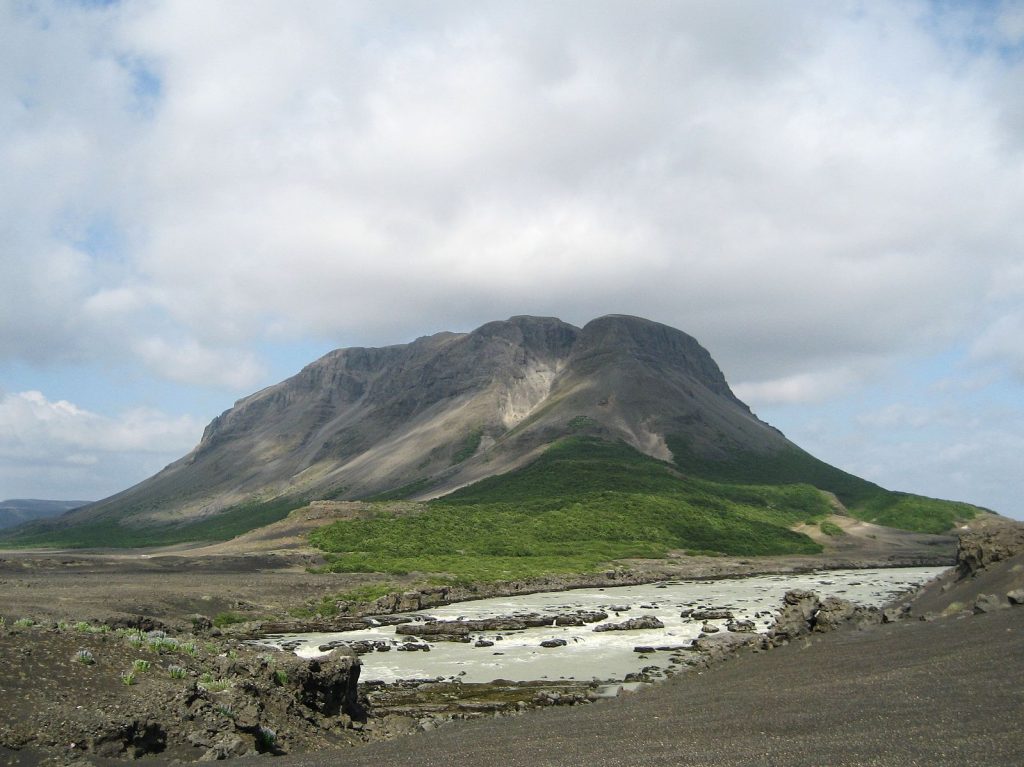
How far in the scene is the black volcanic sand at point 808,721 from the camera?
15.1m

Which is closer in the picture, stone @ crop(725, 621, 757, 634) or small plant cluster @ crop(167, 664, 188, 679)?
small plant cluster @ crop(167, 664, 188, 679)

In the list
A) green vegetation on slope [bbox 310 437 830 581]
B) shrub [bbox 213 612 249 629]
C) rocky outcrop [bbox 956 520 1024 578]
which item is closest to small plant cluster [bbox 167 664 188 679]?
shrub [bbox 213 612 249 629]

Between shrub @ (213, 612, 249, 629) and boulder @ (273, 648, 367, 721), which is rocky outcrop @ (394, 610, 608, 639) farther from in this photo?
boulder @ (273, 648, 367, 721)

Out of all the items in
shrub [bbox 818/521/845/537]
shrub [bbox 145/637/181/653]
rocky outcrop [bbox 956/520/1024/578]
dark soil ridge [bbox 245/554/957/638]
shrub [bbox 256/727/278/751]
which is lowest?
dark soil ridge [bbox 245/554/957/638]

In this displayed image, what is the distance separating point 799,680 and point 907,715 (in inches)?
299

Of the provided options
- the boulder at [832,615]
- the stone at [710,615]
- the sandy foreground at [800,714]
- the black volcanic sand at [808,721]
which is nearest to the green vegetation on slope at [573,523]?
the stone at [710,615]

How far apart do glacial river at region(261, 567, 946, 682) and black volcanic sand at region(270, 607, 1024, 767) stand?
1308 centimetres

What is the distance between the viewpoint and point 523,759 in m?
17.8

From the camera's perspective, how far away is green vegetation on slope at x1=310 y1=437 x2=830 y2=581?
10981cm

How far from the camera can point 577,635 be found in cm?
5203

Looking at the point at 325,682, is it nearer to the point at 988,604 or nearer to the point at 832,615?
the point at 988,604

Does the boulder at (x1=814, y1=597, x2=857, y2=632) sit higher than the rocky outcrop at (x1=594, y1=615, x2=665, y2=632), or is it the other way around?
the boulder at (x1=814, y1=597, x2=857, y2=632)

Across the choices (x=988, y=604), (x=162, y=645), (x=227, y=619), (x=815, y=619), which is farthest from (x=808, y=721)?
(x=227, y=619)

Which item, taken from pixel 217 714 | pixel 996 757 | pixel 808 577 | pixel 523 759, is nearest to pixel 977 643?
pixel 996 757
